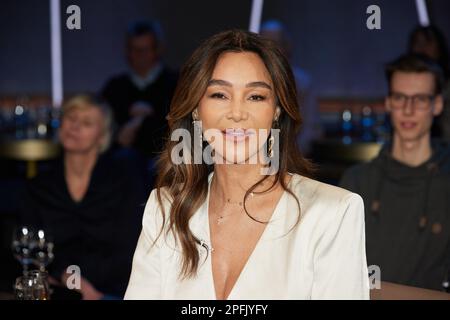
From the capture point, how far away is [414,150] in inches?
118

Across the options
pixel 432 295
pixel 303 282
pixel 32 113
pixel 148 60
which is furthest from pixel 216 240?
pixel 32 113

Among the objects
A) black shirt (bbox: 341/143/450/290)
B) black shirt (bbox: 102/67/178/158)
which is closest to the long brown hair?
black shirt (bbox: 341/143/450/290)

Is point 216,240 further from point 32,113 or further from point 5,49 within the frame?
point 5,49

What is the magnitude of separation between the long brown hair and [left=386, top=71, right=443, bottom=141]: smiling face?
3.19 ft

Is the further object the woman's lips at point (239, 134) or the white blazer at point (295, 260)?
the woman's lips at point (239, 134)

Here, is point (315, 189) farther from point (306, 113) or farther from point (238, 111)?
point (306, 113)

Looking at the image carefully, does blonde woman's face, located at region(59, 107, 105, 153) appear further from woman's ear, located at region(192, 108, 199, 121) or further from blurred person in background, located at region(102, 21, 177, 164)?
blurred person in background, located at region(102, 21, 177, 164)

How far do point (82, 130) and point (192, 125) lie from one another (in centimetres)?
146

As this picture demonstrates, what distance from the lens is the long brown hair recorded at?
197cm

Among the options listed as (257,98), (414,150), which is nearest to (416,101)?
(414,150)

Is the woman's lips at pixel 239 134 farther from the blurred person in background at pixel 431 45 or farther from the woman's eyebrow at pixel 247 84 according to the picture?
the blurred person in background at pixel 431 45

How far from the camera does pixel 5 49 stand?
8.09 m

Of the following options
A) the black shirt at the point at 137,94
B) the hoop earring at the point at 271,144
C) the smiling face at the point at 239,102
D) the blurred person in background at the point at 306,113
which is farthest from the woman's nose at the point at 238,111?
the blurred person in background at the point at 306,113

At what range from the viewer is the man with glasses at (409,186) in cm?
283
